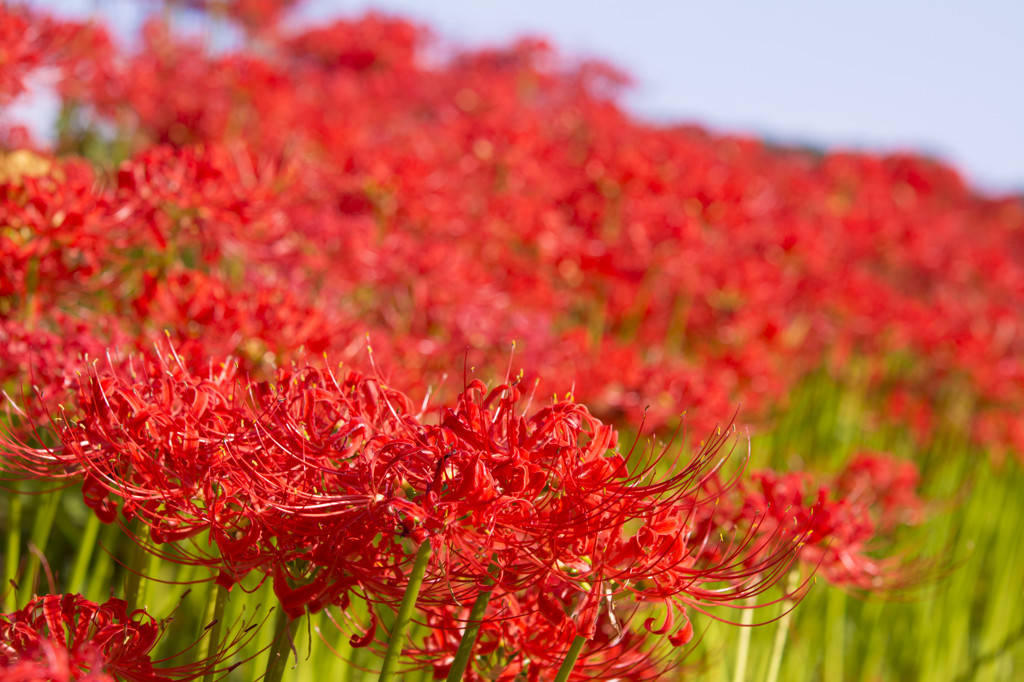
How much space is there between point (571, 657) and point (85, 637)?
0.66 metres

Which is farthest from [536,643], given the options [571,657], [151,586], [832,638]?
[832,638]

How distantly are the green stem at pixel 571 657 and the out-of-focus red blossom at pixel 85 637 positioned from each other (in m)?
0.50

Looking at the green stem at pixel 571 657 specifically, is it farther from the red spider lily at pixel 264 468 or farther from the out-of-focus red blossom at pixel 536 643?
the red spider lily at pixel 264 468

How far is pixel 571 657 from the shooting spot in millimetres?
1208

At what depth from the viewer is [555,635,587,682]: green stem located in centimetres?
120

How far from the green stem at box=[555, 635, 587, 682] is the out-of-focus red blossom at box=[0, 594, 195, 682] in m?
0.50

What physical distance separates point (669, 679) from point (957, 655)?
68.8 inches

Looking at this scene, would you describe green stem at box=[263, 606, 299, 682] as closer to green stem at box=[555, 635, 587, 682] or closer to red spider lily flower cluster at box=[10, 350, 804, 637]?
red spider lily flower cluster at box=[10, 350, 804, 637]

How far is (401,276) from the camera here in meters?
3.00

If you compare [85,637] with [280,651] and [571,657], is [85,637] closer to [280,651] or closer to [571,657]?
[280,651]

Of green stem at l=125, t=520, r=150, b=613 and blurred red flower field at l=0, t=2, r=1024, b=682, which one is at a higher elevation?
blurred red flower field at l=0, t=2, r=1024, b=682

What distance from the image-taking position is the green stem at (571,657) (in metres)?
1.20

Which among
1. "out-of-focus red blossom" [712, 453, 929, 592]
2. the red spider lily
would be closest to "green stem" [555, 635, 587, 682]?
the red spider lily

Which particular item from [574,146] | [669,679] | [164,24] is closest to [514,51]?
[574,146]
